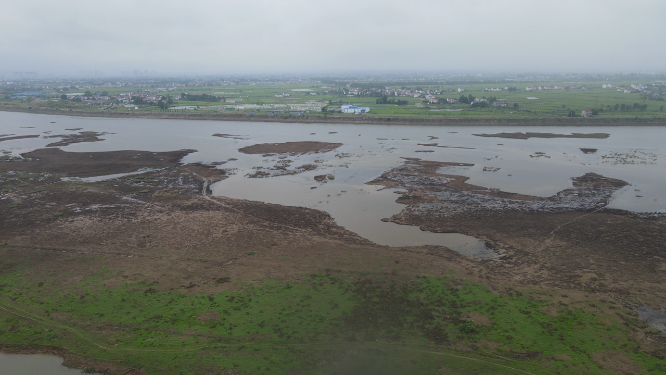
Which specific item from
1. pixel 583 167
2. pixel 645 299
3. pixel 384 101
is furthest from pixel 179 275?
pixel 384 101

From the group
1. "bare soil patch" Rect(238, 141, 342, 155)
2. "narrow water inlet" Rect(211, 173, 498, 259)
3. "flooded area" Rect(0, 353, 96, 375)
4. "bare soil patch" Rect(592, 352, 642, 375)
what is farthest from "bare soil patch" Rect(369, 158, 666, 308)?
"flooded area" Rect(0, 353, 96, 375)

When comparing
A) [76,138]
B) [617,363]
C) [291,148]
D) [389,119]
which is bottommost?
[617,363]

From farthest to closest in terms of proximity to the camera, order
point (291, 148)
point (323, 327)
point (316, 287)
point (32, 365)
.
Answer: point (291, 148) < point (316, 287) < point (323, 327) < point (32, 365)

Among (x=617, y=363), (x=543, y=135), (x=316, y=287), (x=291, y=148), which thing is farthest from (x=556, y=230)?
(x=543, y=135)

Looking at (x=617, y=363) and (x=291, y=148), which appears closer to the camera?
(x=617, y=363)

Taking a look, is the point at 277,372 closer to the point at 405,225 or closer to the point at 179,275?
the point at 179,275

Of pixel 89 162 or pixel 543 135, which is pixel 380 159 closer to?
pixel 543 135

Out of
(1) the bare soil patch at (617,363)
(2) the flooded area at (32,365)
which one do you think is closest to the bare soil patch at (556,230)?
(1) the bare soil patch at (617,363)
